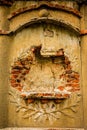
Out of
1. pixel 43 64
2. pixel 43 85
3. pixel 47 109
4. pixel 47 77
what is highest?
pixel 43 64

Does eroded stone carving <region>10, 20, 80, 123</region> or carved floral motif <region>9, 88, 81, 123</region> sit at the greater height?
eroded stone carving <region>10, 20, 80, 123</region>

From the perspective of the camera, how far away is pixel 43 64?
17.4 ft

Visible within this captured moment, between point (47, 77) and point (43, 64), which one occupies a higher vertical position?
point (43, 64)

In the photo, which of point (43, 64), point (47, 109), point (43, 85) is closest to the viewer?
point (47, 109)

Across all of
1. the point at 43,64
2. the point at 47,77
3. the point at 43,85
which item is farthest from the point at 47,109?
the point at 43,64

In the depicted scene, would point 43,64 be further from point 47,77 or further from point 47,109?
point 47,109

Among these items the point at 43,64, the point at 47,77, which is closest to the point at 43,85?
the point at 47,77

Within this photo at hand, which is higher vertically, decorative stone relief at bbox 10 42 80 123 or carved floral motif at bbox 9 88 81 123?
decorative stone relief at bbox 10 42 80 123

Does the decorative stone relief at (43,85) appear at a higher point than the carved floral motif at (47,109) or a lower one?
higher

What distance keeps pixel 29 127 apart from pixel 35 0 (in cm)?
234

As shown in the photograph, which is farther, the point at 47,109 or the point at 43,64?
the point at 43,64

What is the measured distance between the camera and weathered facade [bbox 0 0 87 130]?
500cm

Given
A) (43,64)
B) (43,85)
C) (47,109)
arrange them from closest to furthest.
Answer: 1. (47,109)
2. (43,85)
3. (43,64)

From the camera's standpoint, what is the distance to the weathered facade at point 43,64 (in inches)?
197
